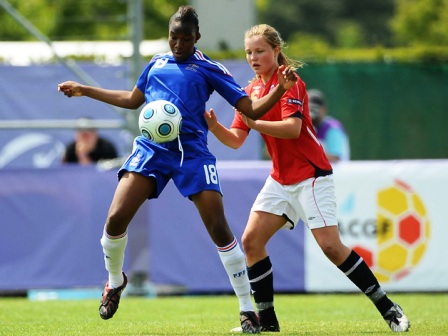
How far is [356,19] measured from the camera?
205 ft

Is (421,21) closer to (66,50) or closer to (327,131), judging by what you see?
(66,50)

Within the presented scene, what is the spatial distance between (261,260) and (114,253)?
1154mm

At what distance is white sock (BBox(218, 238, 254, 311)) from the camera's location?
7.51m

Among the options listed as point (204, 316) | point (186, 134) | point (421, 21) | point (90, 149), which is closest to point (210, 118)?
point (186, 134)

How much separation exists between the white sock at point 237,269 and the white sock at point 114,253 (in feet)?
2.31

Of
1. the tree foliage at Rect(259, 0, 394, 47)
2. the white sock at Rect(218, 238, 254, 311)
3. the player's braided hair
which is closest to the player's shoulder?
the player's braided hair

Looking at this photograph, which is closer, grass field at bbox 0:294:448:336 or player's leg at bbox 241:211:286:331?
grass field at bbox 0:294:448:336

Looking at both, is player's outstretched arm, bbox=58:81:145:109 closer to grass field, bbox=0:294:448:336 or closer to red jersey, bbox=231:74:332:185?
red jersey, bbox=231:74:332:185

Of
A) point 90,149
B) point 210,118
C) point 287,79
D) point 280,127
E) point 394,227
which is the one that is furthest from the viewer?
point 90,149

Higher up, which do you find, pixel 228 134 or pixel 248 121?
pixel 248 121

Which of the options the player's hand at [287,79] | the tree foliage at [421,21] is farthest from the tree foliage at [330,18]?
the player's hand at [287,79]

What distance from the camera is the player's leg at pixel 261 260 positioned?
796cm

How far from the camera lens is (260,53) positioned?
7.83 metres

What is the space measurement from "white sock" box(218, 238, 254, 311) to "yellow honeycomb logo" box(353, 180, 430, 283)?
417 centimetres
